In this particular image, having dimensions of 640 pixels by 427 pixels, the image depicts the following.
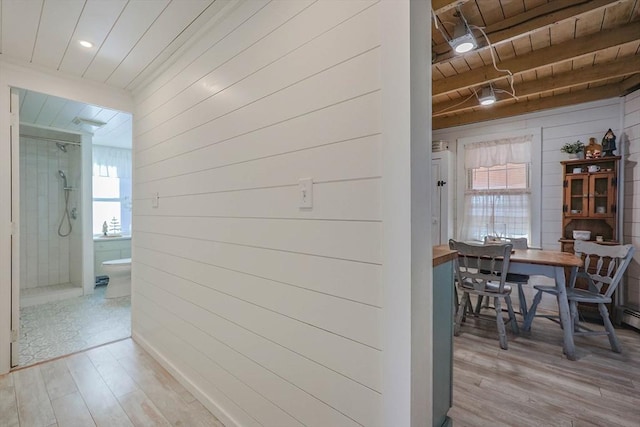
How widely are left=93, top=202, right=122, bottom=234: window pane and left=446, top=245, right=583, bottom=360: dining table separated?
5.85 metres

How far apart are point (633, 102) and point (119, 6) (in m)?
4.70

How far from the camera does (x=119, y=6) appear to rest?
5.43ft

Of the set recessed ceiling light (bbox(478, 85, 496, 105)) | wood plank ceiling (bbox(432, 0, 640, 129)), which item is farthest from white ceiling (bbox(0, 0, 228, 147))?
recessed ceiling light (bbox(478, 85, 496, 105))

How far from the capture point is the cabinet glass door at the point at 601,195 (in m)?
3.22

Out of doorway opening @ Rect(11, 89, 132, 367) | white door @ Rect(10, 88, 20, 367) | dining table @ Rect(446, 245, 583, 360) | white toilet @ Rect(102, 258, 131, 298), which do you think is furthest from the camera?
white toilet @ Rect(102, 258, 131, 298)

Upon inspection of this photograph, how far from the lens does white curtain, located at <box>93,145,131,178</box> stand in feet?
15.9

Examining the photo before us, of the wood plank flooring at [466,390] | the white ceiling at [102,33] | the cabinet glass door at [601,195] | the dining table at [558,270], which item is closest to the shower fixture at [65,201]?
the white ceiling at [102,33]

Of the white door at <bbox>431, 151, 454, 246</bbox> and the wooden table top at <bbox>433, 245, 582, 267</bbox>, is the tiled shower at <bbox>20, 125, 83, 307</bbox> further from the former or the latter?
the white door at <bbox>431, 151, 454, 246</bbox>

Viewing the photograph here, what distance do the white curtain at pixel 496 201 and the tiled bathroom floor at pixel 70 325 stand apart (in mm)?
4538

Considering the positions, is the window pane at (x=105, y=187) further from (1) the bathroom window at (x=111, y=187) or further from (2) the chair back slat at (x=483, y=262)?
(2) the chair back slat at (x=483, y=262)

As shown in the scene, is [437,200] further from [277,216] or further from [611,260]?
[277,216]

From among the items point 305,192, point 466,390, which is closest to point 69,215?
point 305,192

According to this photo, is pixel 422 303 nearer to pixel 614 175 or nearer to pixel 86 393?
pixel 86 393

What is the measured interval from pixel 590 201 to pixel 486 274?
174cm
